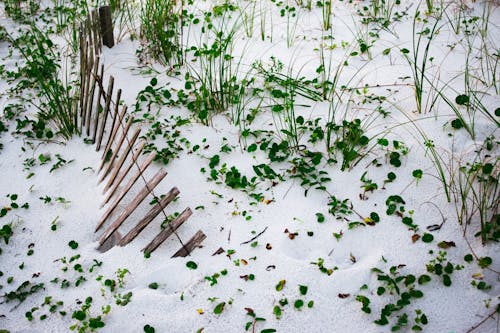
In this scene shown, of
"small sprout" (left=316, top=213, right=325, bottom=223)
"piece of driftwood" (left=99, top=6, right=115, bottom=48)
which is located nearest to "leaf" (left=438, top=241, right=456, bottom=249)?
"small sprout" (left=316, top=213, right=325, bottom=223)

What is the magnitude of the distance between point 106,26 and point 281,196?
2735 mm

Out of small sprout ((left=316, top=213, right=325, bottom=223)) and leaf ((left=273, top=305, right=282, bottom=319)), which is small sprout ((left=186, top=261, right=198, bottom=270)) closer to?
leaf ((left=273, top=305, right=282, bottom=319))

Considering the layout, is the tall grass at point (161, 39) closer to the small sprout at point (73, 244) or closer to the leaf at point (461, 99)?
the small sprout at point (73, 244)

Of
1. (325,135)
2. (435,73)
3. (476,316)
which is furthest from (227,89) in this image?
(476,316)

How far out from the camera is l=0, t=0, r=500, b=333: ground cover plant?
6.72 feet

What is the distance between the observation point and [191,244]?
229 centimetres

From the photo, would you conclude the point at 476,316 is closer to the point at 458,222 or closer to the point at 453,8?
the point at 458,222

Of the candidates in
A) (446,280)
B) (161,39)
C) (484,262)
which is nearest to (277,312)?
(446,280)

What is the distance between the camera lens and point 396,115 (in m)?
3.03

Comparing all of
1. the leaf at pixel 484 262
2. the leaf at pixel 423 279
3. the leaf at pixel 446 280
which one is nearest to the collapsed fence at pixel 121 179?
the leaf at pixel 423 279

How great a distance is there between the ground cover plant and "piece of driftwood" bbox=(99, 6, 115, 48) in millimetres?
421

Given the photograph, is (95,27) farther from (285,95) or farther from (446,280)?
(446,280)

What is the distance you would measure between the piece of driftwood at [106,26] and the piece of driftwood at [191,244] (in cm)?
272

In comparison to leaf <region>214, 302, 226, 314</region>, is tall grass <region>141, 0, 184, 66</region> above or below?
above
